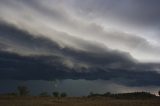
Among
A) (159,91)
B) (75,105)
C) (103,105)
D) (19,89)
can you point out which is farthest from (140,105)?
(19,89)

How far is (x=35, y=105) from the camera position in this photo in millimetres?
84875

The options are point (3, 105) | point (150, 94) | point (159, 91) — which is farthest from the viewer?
point (159, 91)

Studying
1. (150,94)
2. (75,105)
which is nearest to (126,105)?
(75,105)

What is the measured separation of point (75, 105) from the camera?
87000mm

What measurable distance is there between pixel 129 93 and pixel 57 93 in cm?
3309

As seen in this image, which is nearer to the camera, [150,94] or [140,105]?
[140,105]

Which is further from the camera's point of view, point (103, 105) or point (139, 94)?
point (139, 94)

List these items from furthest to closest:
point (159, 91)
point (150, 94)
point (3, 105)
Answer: point (159, 91) → point (150, 94) → point (3, 105)

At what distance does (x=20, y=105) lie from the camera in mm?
84938

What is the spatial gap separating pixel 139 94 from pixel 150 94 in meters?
4.59

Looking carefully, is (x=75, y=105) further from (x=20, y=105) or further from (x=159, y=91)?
(x=159, y=91)

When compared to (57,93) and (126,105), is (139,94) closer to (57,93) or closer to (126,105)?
(57,93)

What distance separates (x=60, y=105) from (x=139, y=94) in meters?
64.3

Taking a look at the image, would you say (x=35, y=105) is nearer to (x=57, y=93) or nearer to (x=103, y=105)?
(x=103, y=105)
